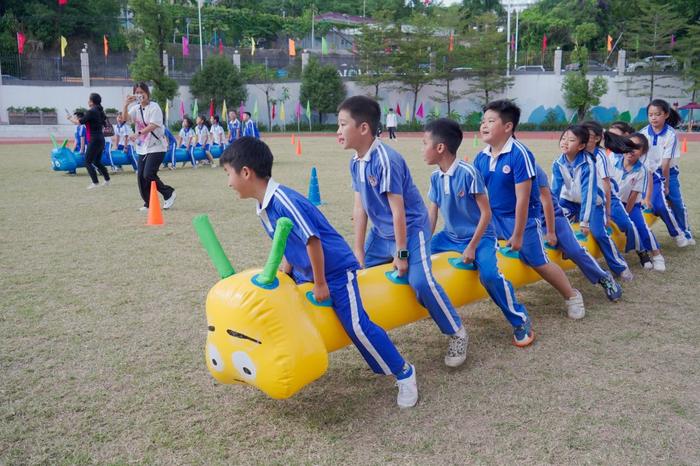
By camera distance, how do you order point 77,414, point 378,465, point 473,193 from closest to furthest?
point 378,465 → point 77,414 → point 473,193

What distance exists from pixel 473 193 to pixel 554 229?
1240mm

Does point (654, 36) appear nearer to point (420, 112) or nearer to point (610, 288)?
point (420, 112)

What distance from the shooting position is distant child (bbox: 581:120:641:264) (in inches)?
209

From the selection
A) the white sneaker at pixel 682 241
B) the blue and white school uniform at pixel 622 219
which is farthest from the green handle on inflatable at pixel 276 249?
the white sneaker at pixel 682 241

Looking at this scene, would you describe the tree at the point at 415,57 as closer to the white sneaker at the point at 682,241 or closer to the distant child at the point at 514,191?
the white sneaker at the point at 682,241

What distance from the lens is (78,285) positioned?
554 centimetres

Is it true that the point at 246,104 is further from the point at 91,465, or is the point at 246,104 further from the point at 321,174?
the point at 91,465

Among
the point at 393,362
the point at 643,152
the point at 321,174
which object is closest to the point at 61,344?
the point at 393,362

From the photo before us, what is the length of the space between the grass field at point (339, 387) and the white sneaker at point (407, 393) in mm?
62

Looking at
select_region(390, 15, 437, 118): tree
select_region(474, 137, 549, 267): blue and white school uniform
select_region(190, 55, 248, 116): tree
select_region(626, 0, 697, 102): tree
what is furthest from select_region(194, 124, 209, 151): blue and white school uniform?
select_region(626, 0, 697, 102): tree

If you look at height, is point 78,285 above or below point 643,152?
below

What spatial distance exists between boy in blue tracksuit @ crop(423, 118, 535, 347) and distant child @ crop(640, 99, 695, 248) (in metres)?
3.48

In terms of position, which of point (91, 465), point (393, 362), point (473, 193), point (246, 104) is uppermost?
point (246, 104)

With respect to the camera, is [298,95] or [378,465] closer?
[378,465]
